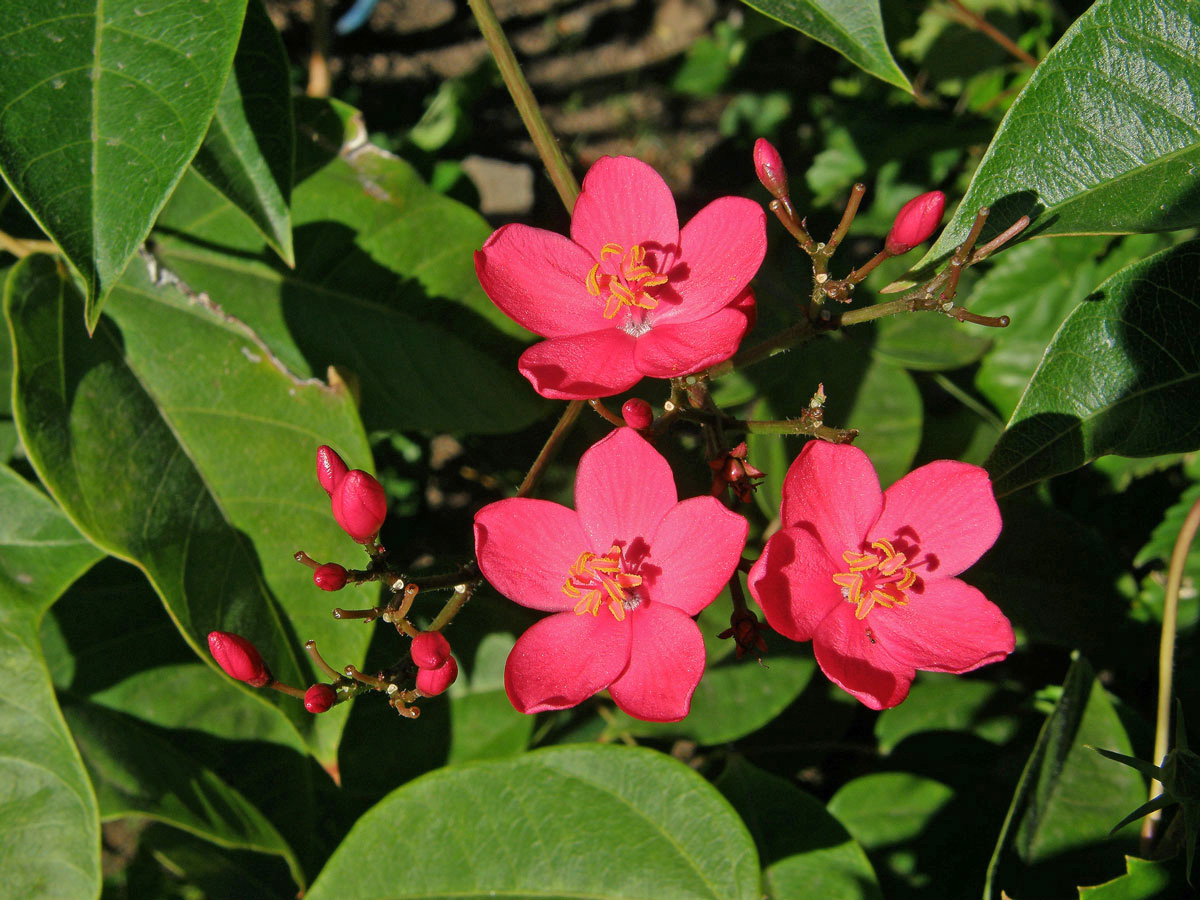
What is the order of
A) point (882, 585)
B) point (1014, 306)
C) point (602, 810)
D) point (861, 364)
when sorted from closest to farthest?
point (882, 585) → point (602, 810) → point (861, 364) → point (1014, 306)

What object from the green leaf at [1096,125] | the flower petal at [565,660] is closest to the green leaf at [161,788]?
the flower petal at [565,660]

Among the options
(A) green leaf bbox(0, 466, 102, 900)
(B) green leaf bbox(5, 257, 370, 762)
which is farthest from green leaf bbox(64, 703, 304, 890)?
(B) green leaf bbox(5, 257, 370, 762)

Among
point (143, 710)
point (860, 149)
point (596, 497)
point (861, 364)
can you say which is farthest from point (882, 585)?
point (143, 710)

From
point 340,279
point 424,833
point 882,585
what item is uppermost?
point 340,279

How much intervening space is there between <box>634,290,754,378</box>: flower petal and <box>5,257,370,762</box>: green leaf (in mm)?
490

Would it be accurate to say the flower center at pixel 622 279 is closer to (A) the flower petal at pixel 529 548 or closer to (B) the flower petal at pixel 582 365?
(B) the flower petal at pixel 582 365

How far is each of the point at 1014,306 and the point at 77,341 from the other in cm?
193

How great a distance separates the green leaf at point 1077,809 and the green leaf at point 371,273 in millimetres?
1084

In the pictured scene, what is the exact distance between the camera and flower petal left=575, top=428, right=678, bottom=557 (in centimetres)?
125

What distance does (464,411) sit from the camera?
1655mm

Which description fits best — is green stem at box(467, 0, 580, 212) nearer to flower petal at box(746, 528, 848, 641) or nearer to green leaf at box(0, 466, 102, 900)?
flower petal at box(746, 528, 848, 641)

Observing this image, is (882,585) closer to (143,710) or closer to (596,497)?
(596,497)

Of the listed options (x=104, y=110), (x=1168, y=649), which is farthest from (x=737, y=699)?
(x=104, y=110)

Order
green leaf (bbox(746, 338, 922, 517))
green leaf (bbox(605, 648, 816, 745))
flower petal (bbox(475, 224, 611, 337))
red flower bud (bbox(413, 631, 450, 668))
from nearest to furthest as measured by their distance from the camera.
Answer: red flower bud (bbox(413, 631, 450, 668))
flower petal (bbox(475, 224, 611, 337))
green leaf (bbox(605, 648, 816, 745))
green leaf (bbox(746, 338, 922, 517))
